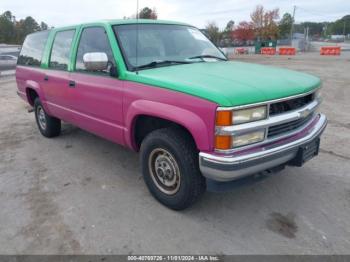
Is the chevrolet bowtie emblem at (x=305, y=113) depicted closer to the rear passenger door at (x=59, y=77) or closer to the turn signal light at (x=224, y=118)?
the turn signal light at (x=224, y=118)

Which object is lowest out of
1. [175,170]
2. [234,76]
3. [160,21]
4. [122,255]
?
[122,255]

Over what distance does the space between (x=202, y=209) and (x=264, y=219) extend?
63 cm

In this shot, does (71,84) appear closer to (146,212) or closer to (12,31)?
(146,212)

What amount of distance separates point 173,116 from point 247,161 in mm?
752

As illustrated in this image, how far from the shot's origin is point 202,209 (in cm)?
329

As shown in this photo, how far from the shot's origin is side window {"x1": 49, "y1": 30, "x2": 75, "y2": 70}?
14.5 ft

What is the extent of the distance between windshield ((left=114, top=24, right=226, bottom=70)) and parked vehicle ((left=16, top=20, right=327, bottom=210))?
0.04 feet

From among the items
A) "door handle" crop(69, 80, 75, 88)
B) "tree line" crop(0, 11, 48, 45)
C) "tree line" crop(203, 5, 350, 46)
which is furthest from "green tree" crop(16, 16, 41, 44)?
"door handle" crop(69, 80, 75, 88)

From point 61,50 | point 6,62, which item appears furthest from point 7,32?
point 61,50

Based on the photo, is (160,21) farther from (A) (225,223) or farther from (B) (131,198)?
(A) (225,223)

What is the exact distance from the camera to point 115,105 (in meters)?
3.53

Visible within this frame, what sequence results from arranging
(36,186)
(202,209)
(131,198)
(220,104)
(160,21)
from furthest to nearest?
(160,21) → (36,186) → (131,198) → (202,209) → (220,104)

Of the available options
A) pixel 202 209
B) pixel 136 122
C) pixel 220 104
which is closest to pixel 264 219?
pixel 202 209

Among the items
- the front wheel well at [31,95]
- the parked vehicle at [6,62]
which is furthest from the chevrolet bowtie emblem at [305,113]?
the parked vehicle at [6,62]
